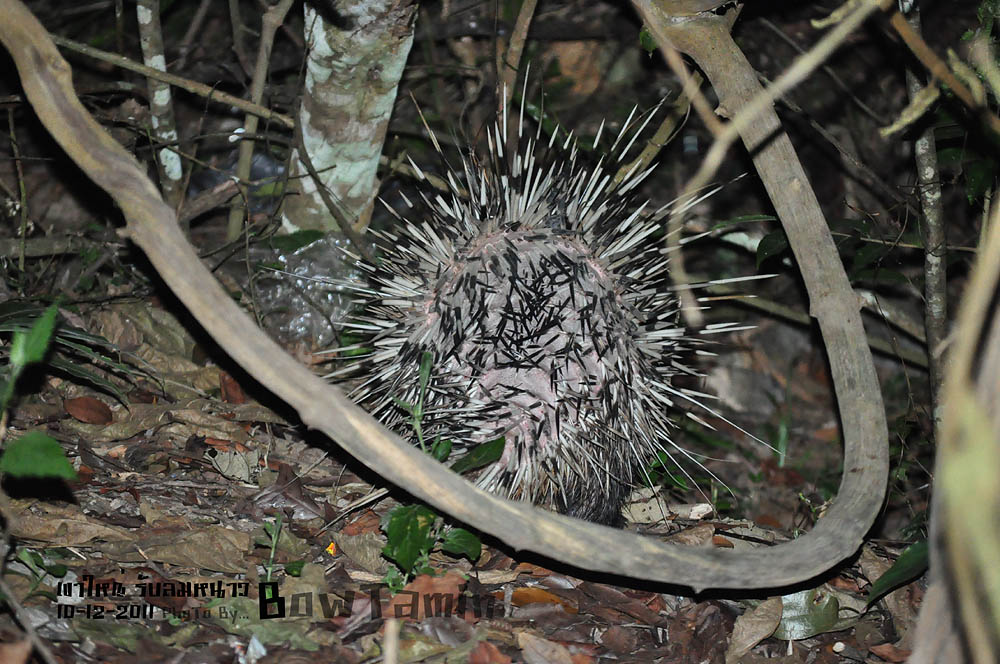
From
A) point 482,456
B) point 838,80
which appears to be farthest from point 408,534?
point 838,80

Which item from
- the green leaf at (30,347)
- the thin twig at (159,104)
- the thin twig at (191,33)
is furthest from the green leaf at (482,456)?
the thin twig at (191,33)

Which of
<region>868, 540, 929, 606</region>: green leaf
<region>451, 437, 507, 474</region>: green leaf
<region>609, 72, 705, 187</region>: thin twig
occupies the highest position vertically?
<region>609, 72, 705, 187</region>: thin twig

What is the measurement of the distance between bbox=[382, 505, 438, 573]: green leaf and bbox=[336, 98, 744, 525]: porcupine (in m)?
0.37

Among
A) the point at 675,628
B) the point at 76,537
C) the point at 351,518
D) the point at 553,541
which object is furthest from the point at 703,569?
the point at 76,537

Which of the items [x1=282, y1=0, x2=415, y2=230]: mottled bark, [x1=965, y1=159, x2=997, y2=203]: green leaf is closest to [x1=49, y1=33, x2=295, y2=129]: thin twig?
[x1=282, y1=0, x2=415, y2=230]: mottled bark

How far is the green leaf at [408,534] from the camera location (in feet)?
9.77

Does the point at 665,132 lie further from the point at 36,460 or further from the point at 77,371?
the point at 36,460

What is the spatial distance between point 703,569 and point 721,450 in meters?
3.68

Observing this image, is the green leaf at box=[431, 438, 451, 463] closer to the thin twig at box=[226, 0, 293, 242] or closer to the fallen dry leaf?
the fallen dry leaf

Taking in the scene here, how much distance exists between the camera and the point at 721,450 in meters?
6.23

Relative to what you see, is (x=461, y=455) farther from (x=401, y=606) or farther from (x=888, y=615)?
(x=888, y=615)

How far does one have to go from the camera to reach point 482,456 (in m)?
3.14

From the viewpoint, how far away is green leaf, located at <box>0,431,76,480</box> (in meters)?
2.39

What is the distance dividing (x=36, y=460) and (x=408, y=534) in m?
1.20
